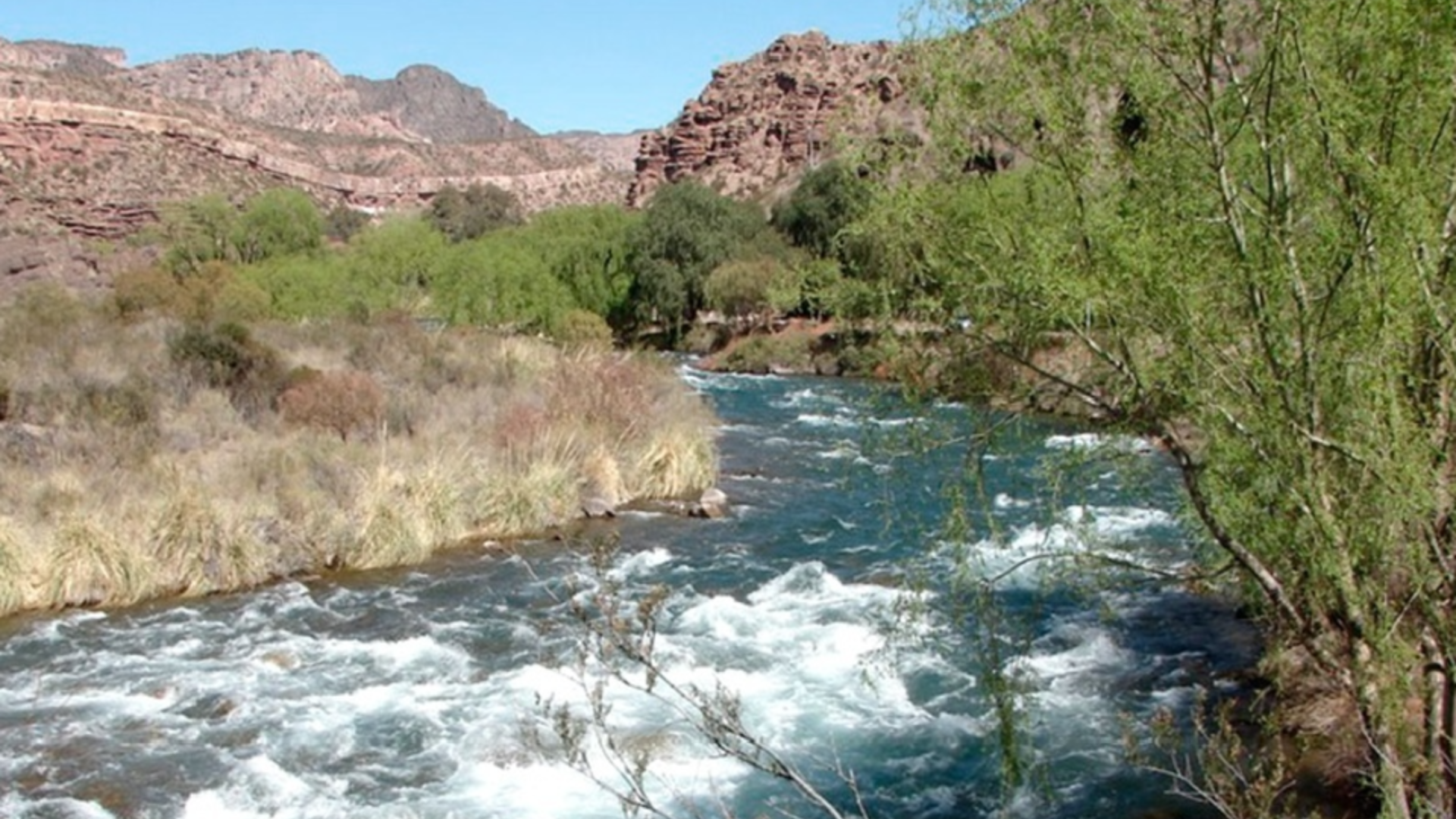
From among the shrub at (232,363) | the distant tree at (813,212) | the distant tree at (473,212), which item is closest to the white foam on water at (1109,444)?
the shrub at (232,363)

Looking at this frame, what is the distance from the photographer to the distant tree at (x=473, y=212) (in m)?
92.4

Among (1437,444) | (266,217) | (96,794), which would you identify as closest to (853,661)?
(96,794)

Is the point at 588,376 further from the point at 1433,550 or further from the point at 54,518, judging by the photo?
the point at 1433,550

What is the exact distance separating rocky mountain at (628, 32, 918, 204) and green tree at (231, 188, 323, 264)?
53.0m

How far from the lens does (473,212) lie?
97.4m

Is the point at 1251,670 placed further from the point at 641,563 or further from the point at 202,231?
the point at 202,231

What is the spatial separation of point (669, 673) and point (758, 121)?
377 feet

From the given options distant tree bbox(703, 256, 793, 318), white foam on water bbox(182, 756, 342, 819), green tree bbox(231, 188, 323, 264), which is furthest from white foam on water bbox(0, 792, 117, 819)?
green tree bbox(231, 188, 323, 264)

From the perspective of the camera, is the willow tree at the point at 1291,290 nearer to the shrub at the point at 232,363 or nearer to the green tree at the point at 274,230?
the shrub at the point at 232,363

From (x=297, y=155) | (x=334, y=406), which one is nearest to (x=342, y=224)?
(x=297, y=155)

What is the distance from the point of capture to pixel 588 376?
2203cm

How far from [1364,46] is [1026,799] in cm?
574

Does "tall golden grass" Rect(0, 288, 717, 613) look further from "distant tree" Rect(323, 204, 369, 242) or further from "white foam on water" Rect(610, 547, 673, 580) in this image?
"distant tree" Rect(323, 204, 369, 242)

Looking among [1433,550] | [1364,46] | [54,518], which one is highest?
[1364,46]
